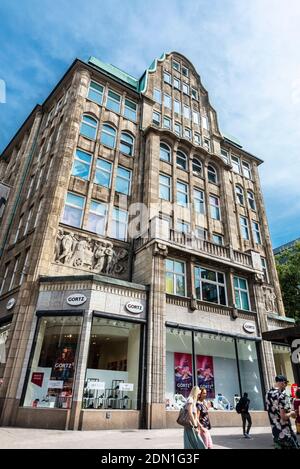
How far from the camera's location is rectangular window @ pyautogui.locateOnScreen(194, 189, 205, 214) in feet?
81.3

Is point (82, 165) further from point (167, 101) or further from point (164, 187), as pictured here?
point (167, 101)

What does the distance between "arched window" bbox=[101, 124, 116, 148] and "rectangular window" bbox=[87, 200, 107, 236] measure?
560cm

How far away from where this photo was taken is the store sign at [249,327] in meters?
19.0

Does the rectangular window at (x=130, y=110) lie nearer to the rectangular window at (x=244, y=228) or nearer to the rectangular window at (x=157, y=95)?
the rectangular window at (x=157, y=95)

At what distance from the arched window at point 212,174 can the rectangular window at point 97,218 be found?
11.8m

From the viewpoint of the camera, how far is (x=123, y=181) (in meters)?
22.4

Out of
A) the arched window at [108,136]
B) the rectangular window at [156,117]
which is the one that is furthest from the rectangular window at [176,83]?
the arched window at [108,136]

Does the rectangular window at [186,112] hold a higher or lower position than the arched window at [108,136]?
higher

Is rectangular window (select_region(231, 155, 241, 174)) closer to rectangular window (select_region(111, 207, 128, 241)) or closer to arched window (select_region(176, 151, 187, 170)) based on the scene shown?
arched window (select_region(176, 151, 187, 170))

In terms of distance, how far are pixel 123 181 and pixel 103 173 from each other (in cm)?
166

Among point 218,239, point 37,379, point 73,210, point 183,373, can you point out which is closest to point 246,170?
point 218,239
